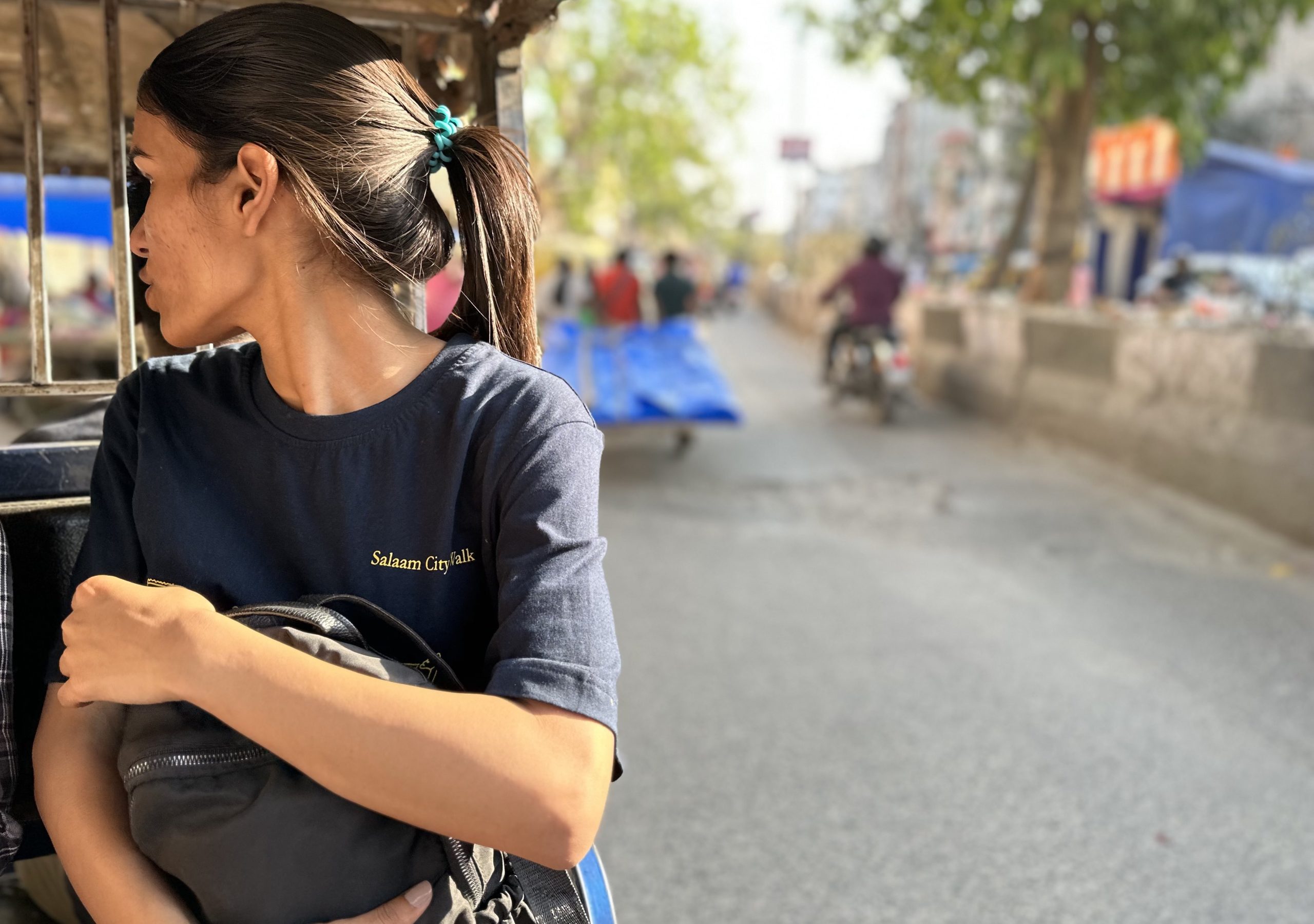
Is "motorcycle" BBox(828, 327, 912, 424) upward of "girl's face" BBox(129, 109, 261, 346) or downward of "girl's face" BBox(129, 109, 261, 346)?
downward

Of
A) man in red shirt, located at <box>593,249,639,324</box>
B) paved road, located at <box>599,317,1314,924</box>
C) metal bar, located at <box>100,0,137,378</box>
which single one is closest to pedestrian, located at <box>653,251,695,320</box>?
man in red shirt, located at <box>593,249,639,324</box>

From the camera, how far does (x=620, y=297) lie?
41.2ft

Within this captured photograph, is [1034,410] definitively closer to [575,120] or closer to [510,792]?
[510,792]

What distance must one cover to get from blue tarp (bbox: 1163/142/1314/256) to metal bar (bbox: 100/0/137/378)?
17489 millimetres

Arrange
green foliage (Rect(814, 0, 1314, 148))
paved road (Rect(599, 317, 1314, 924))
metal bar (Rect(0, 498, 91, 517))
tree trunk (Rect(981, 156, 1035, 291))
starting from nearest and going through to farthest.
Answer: metal bar (Rect(0, 498, 91, 517))
paved road (Rect(599, 317, 1314, 924))
green foliage (Rect(814, 0, 1314, 148))
tree trunk (Rect(981, 156, 1035, 291))

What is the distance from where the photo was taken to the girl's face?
50.8 inches

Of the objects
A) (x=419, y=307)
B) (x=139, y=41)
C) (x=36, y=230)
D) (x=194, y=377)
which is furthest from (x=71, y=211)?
(x=194, y=377)

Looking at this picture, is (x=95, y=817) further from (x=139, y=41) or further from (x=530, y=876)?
(x=139, y=41)

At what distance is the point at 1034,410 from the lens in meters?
10.0

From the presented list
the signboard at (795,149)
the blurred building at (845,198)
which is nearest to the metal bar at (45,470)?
the signboard at (795,149)

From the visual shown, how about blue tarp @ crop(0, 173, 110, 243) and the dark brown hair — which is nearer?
the dark brown hair

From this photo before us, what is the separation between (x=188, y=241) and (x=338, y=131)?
22cm

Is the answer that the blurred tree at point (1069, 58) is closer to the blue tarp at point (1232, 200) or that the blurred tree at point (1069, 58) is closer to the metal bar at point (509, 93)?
the blue tarp at point (1232, 200)

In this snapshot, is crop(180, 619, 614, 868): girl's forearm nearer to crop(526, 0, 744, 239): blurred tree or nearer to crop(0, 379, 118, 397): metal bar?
crop(0, 379, 118, 397): metal bar
